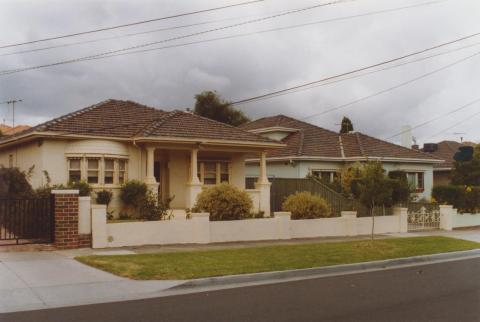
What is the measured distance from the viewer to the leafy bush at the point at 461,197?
2556cm

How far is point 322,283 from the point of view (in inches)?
449

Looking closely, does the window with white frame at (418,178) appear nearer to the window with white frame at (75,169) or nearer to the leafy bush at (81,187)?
the window with white frame at (75,169)

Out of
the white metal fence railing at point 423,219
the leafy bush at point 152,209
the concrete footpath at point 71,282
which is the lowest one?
the concrete footpath at point 71,282

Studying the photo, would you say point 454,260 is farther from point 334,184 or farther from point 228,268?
point 334,184

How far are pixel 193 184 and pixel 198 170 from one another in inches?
91.2

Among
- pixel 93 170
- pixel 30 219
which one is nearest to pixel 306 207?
pixel 93 170

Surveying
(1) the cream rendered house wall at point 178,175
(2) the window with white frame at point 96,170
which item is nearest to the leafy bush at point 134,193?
(2) the window with white frame at point 96,170

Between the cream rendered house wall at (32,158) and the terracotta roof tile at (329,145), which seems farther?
the terracotta roof tile at (329,145)

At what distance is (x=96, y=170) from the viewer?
21703 mm

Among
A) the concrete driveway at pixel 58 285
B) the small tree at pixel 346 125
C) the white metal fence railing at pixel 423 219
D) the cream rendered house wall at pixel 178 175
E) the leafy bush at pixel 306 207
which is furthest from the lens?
the small tree at pixel 346 125

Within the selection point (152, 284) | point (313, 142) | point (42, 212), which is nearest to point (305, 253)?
point (152, 284)

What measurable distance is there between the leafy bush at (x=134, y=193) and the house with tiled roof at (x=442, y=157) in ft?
82.5

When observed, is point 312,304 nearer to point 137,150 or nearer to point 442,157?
point 137,150

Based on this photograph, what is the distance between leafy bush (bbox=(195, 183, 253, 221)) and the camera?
61.2 ft
